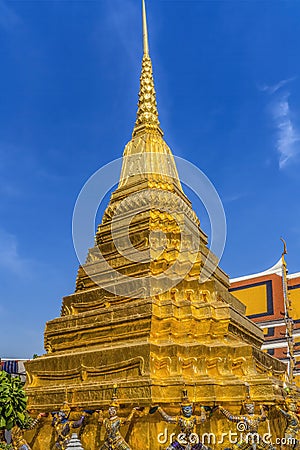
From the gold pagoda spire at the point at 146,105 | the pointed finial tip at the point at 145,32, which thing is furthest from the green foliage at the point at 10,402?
the pointed finial tip at the point at 145,32

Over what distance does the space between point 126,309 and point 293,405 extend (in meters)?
4.22

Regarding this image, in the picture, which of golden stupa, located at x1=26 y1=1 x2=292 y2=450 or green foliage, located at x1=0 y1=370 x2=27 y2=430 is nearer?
green foliage, located at x1=0 y1=370 x2=27 y2=430

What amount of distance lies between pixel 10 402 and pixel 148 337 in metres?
3.47

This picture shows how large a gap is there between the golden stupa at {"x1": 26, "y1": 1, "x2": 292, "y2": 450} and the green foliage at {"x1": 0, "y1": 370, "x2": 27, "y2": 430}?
6.79 ft

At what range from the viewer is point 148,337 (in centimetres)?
988

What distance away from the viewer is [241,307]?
1368 cm

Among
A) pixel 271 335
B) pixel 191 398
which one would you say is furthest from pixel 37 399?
pixel 271 335

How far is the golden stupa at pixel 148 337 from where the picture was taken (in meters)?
8.87

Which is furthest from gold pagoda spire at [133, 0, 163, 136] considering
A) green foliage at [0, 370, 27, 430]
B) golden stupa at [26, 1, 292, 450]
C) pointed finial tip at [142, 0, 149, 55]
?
green foliage at [0, 370, 27, 430]

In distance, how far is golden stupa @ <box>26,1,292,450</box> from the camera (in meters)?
8.87

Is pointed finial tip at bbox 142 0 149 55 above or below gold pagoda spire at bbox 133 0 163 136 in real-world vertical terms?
above

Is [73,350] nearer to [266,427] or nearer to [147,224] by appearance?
[147,224]

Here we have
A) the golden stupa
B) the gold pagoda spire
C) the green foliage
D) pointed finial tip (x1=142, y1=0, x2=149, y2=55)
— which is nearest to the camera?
the green foliage

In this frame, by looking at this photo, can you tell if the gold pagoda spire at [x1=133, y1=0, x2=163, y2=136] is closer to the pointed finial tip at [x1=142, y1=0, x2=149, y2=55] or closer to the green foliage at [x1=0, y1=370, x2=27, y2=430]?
the pointed finial tip at [x1=142, y1=0, x2=149, y2=55]
